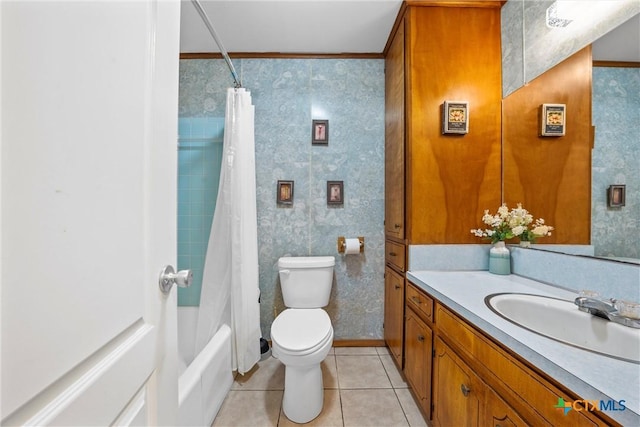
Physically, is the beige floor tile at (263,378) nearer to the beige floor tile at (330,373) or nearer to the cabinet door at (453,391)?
the beige floor tile at (330,373)

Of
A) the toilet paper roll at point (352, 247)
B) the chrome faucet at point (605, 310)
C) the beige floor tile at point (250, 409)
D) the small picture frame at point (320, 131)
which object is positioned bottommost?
the beige floor tile at point (250, 409)

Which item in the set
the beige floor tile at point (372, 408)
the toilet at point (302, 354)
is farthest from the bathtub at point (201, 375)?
the beige floor tile at point (372, 408)

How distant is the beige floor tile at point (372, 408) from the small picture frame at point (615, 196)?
1.37m

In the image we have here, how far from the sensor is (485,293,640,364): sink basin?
760 mm

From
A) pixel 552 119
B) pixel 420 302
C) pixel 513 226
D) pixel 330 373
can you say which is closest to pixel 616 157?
pixel 552 119

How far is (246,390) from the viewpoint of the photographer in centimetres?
154

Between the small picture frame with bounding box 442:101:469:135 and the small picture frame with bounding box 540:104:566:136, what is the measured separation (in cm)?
35

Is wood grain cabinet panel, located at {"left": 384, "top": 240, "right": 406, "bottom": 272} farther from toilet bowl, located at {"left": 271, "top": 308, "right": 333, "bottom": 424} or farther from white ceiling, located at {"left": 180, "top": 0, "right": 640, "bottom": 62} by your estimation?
white ceiling, located at {"left": 180, "top": 0, "right": 640, "bottom": 62}

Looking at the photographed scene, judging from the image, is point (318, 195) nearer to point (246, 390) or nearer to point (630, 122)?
point (246, 390)

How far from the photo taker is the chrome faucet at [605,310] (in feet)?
2.53

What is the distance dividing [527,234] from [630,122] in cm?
63

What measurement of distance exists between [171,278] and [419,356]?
4.25 ft

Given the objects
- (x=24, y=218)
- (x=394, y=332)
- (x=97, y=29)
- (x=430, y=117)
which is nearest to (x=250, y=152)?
(x=430, y=117)

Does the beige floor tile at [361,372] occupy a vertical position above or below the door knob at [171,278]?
below
